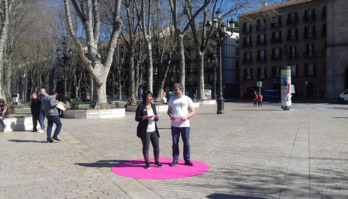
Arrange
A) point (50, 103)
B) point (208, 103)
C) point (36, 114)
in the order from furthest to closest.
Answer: point (208, 103), point (36, 114), point (50, 103)

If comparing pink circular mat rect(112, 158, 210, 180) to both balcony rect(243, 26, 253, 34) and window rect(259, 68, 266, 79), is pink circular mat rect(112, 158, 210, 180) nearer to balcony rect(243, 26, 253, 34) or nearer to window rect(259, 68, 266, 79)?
window rect(259, 68, 266, 79)

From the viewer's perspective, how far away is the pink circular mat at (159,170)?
5.73 metres

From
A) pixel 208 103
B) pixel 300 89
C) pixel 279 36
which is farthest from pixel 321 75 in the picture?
pixel 208 103

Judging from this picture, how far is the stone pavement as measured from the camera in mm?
4832

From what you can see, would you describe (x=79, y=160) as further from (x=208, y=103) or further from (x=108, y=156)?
(x=208, y=103)

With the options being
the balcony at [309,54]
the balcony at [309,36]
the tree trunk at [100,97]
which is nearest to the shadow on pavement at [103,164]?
the tree trunk at [100,97]

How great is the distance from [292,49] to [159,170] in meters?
51.7

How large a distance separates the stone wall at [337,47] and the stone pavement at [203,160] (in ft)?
119

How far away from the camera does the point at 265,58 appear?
→ 5659cm

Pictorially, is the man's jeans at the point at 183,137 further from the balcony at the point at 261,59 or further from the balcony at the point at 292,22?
the balcony at the point at 261,59

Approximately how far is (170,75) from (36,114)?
58.7m

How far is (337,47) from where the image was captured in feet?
141

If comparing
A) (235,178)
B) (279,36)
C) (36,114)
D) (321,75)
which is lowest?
(235,178)

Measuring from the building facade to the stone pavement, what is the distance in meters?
43.7
